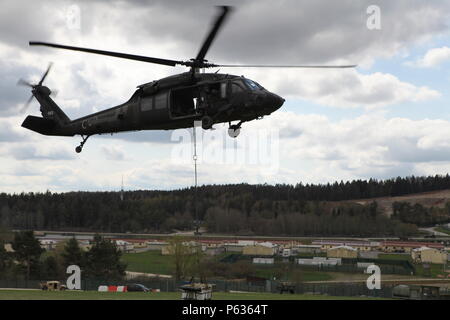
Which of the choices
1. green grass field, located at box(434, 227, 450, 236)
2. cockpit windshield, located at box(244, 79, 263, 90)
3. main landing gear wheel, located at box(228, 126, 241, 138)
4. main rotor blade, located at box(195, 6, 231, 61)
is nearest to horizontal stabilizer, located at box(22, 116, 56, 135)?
main rotor blade, located at box(195, 6, 231, 61)

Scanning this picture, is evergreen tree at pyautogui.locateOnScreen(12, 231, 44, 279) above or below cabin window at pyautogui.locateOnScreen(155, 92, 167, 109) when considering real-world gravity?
below

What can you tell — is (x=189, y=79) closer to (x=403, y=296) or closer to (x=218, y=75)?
(x=218, y=75)

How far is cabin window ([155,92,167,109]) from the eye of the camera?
26.6 meters

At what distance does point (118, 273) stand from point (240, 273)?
1941 cm

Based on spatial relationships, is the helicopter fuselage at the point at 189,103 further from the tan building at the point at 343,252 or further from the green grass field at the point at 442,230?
the green grass field at the point at 442,230

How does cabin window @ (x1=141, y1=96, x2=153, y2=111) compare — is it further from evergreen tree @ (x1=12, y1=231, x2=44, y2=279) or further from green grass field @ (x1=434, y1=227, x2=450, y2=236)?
green grass field @ (x1=434, y1=227, x2=450, y2=236)

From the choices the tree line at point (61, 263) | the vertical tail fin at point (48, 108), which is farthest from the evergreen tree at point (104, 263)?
the vertical tail fin at point (48, 108)

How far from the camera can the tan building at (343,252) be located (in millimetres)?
118812

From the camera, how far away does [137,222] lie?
168375 mm

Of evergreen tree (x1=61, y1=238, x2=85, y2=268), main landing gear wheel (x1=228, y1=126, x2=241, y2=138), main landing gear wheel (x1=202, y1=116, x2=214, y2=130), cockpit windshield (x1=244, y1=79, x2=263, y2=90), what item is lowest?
evergreen tree (x1=61, y1=238, x2=85, y2=268)

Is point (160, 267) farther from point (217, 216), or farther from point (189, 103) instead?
point (189, 103)

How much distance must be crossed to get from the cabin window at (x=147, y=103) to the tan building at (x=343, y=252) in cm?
9735

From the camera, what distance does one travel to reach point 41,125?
3256 cm
